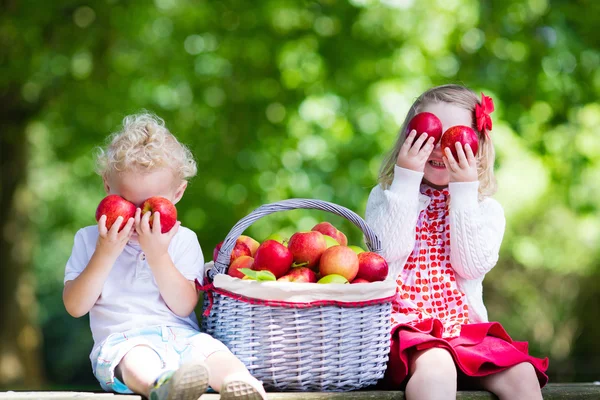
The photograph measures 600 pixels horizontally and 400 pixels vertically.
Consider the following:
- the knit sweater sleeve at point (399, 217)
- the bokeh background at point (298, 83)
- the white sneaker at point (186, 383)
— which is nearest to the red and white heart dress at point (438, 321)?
the knit sweater sleeve at point (399, 217)

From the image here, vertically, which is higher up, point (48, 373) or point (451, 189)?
point (451, 189)

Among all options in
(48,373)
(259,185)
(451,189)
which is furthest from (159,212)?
(48,373)

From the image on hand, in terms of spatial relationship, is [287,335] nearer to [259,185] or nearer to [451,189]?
[451,189]

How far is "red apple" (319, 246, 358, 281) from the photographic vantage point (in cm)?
271

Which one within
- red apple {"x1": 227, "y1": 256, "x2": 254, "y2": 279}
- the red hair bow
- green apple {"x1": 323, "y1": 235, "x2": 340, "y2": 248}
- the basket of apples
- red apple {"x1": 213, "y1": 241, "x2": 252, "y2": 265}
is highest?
the red hair bow

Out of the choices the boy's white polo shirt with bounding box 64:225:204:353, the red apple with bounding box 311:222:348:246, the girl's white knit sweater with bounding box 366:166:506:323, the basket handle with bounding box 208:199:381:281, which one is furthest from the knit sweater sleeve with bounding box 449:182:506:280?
the boy's white polo shirt with bounding box 64:225:204:353

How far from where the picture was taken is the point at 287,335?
2.60m

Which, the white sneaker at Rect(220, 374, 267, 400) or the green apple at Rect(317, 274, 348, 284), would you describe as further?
the green apple at Rect(317, 274, 348, 284)

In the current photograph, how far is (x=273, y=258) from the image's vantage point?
107 inches

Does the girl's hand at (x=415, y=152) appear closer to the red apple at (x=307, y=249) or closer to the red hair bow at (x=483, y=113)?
the red hair bow at (x=483, y=113)

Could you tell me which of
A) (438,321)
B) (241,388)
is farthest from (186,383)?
(438,321)

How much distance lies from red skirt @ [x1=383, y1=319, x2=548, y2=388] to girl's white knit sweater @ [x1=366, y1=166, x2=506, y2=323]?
21cm

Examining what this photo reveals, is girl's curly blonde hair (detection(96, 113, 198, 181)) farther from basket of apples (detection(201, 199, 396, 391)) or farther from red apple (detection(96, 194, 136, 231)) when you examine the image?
basket of apples (detection(201, 199, 396, 391))

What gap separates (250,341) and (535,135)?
5.17 metres
